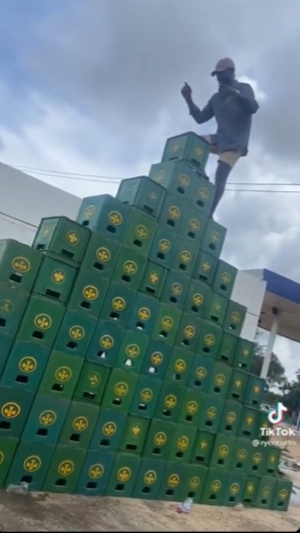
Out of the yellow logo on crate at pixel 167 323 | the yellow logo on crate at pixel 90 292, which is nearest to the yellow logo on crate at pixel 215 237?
the yellow logo on crate at pixel 167 323

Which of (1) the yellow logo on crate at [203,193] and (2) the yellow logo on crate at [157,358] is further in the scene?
(1) the yellow logo on crate at [203,193]

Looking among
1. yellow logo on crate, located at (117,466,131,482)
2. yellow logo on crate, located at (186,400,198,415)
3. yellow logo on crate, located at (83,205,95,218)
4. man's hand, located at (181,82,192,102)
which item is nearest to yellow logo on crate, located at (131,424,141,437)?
yellow logo on crate, located at (117,466,131,482)

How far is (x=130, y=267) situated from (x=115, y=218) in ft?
1.68

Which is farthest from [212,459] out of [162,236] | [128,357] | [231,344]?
[162,236]

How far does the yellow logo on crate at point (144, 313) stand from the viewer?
16.0ft

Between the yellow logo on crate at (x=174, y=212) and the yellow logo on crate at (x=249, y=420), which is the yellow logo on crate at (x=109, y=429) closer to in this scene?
the yellow logo on crate at (x=249, y=420)

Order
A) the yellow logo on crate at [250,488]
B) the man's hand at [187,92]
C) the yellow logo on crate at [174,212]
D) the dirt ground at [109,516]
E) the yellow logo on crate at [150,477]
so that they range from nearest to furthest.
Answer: the dirt ground at [109,516], the yellow logo on crate at [150,477], the yellow logo on crate at [174,212], the yellow logo on crate at [250,488], the man's hand at [187,92]

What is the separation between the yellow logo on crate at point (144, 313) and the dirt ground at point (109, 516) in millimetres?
1753

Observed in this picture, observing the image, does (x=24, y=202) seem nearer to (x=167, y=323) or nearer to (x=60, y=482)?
(x=167, y=323)

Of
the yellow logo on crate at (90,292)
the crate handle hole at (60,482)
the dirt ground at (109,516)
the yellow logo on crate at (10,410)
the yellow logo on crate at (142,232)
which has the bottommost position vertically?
the dirt ground at (109,516)

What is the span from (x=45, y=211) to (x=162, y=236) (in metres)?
2.61

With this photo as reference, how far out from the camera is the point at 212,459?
218 inches

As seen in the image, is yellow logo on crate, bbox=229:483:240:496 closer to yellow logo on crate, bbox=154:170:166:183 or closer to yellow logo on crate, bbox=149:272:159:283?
yellow logo on crate, bbox=149:272:159:283

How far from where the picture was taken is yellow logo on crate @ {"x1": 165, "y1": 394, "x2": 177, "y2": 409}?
5.10 m
